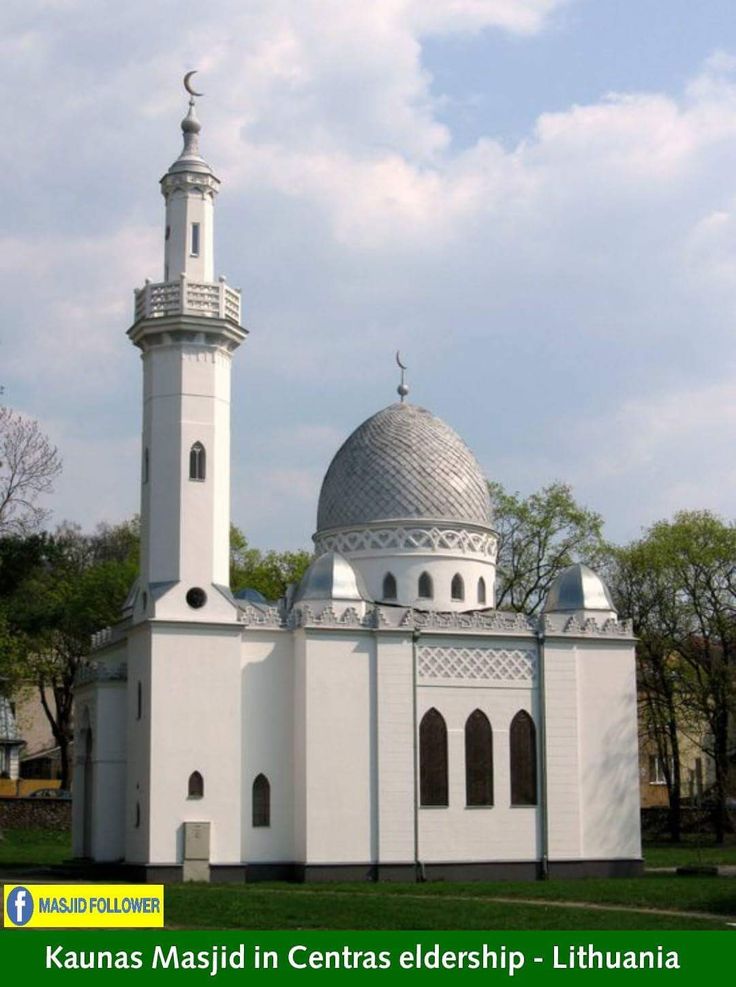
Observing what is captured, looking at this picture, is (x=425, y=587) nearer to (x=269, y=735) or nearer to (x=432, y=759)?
(x=432, y=759)

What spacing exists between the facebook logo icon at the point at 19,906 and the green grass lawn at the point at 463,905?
2.40m

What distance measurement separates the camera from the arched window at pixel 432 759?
113 feet

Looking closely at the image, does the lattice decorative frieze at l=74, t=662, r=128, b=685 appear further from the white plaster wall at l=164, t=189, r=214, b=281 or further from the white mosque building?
the white plaster wall at l=164, t=189, r=214, b=281

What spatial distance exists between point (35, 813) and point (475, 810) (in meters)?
20.0

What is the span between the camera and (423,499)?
3888 centimetres

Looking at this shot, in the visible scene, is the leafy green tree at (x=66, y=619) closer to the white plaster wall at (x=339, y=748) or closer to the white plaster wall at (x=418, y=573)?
the white plaster wall at (x=418, y=573)

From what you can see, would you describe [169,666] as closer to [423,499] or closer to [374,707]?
[374,707]

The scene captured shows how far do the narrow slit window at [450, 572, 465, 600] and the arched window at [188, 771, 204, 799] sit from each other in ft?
29.7

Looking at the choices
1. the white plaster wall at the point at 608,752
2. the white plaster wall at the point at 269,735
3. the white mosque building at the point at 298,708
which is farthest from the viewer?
the white plaster wall at the point at 608,752

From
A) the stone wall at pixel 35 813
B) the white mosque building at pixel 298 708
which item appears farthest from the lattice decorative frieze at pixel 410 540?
the stone wall at pixel 35 813

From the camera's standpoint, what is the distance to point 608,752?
119 feet

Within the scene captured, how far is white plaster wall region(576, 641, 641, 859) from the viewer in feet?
117

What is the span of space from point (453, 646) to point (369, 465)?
21.0 feet

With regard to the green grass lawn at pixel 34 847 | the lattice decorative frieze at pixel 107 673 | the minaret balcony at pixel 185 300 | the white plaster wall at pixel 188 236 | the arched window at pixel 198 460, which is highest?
the white plaster wall at pixel 188 236
